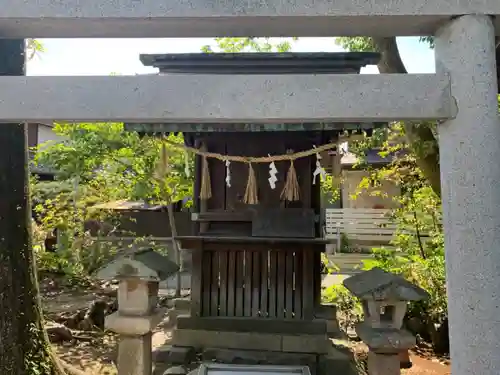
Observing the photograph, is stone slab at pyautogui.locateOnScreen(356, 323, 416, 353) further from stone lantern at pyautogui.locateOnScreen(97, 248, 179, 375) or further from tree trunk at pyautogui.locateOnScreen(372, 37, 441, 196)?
tree trunk at pyautogui.locateOnScreen(372, 37, 441, 196)

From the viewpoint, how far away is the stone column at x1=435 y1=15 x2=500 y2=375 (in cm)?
220

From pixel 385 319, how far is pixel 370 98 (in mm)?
2311

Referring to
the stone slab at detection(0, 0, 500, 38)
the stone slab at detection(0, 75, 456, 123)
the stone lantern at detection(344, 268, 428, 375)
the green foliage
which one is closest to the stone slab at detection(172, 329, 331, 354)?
Result: the stone lantern at detection(344, 268, 428, 375)

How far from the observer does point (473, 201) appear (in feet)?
7.29

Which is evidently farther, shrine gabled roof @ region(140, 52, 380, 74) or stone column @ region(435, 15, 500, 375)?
shrine gabled roof @ region(140, 52, 380, 74)

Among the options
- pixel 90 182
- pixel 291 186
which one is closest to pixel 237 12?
pixel 291 186

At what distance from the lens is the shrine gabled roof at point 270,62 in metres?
4.30

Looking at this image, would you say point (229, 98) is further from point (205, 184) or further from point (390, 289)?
point (205, 184)

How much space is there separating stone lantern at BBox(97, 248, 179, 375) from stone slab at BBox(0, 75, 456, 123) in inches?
71.4

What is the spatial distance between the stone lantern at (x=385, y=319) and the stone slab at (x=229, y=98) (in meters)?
1.89

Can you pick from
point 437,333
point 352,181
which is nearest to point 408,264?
point 437,333

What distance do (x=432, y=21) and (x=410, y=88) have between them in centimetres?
44

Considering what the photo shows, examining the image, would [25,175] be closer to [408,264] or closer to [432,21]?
[432,21]

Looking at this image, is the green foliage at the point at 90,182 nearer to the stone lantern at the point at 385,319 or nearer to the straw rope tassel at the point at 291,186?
the straw rope tassel at the point at 291,186
